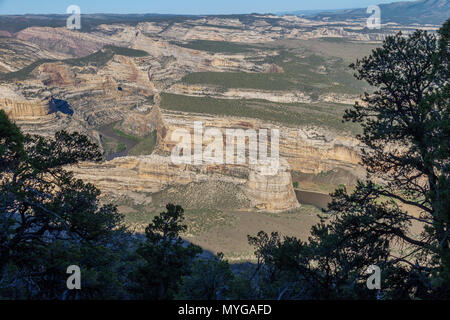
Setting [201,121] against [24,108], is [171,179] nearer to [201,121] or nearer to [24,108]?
[201,121]

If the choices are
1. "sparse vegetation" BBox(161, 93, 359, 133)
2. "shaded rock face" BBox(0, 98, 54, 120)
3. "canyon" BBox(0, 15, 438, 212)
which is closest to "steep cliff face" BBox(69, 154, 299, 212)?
"canyon" BBox(0, 15, 438, 212)

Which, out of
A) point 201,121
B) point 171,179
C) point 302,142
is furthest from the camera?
point 201,121

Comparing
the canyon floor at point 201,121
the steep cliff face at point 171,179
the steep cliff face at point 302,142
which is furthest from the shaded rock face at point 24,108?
the steep cliff face at point 171,179

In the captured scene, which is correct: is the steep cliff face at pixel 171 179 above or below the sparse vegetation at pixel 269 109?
below

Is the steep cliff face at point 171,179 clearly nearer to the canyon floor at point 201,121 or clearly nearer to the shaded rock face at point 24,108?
the canyon floor at point 201,121

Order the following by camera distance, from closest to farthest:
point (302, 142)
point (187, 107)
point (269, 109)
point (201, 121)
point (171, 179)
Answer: point (171, 179)
point (302, 142)
point (201, 121)
point (187, 107)
point (269, 109)

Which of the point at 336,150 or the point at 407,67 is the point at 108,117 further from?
the point at 407,67

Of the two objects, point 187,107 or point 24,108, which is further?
point 187,107

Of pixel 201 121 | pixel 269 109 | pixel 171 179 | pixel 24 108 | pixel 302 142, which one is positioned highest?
pixel 269 109

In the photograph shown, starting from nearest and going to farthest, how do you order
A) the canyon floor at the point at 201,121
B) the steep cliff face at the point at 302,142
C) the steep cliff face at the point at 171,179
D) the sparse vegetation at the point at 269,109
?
the canyon floor at the point at 201,121
the steep cliff face at the point at 171,179
the steep cliff face at the point at 302,142
the sparse vegetation at the point at 269,109

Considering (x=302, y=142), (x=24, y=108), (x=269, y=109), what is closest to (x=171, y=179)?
(x=302, y=142)

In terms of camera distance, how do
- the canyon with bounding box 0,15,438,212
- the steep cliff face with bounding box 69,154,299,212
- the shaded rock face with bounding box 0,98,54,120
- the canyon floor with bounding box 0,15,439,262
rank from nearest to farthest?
the canyon floor with bounding box 0,15,439,262
the steep cliff face with bounding box 69,154,299,212
the canyon with bounding box 0,15,438,212
the shaded rock face with bounding box 0,98,54,120

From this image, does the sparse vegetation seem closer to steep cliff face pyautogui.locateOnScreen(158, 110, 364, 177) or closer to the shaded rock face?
steep cliff face pyautogui.locateOnScreen(158, 110, 364, 177)
